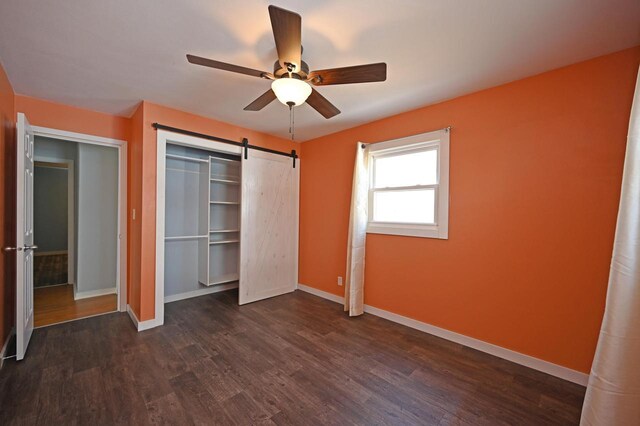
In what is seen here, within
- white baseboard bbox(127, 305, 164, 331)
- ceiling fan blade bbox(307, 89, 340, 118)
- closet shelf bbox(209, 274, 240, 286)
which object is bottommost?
white baseboard bbox(127, 305, 164, 331)

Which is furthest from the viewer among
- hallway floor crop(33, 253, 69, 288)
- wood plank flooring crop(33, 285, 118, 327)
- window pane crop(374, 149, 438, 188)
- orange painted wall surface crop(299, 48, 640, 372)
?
hallway floor crop(33, 253, 69, 288)

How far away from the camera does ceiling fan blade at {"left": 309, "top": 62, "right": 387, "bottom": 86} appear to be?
1.56 m

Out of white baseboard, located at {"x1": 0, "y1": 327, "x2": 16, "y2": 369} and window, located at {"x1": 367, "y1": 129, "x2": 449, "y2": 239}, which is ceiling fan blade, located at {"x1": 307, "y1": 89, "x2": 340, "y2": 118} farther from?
white baseboard, located at {"x1": 0, "y1": 327, "x2": 16, "y2": 369}

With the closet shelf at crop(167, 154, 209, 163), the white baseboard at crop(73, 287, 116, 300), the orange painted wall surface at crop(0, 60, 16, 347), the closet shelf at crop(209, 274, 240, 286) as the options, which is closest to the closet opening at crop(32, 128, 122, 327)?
the white baseboard at crop(73, 287, 116, 300)

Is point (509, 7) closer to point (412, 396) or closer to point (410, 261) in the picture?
A: point (410, 261)

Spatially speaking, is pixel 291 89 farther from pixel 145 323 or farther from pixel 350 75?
pixel 145 323

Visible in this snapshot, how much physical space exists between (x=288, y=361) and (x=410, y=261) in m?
1.69

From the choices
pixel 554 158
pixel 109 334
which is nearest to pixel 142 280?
pixel 109 334

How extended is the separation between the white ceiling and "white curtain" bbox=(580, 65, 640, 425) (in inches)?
28.6

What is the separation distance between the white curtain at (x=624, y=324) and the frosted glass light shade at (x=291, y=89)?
1781 mm

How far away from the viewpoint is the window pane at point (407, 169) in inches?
113

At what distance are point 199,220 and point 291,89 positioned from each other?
2.97 metres

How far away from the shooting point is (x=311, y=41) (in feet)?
5.78

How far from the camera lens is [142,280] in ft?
9.15
